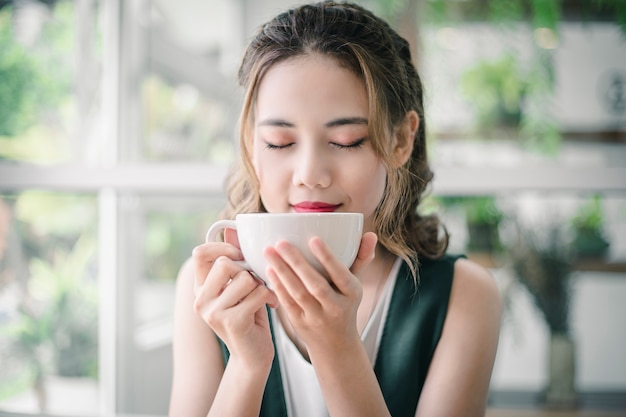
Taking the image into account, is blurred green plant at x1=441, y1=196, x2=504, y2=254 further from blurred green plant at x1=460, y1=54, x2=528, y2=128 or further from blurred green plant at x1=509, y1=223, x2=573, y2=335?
blurred green plant at x1=460, y1=54, x2=528, y2=128

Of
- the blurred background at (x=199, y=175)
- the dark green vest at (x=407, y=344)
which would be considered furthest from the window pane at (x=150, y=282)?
the dark green vest at (x=407, y=344)

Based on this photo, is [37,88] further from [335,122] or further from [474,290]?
[474,290]

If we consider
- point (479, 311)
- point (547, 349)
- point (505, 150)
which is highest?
point (505, 150)

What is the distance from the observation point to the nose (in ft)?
3.12

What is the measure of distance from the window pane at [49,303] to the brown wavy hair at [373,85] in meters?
0.95

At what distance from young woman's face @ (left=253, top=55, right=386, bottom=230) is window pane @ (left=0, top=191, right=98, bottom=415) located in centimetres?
116

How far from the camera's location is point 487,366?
1.09 meters

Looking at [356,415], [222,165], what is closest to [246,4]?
[222,165]

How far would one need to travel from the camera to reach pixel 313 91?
97cm

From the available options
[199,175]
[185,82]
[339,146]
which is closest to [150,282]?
[199,175]

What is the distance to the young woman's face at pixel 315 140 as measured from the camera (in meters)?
0.97

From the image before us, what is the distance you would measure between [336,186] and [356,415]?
376 millimetres

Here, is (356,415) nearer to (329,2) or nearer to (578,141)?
(329,2)

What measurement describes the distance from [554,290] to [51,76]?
1869mm
